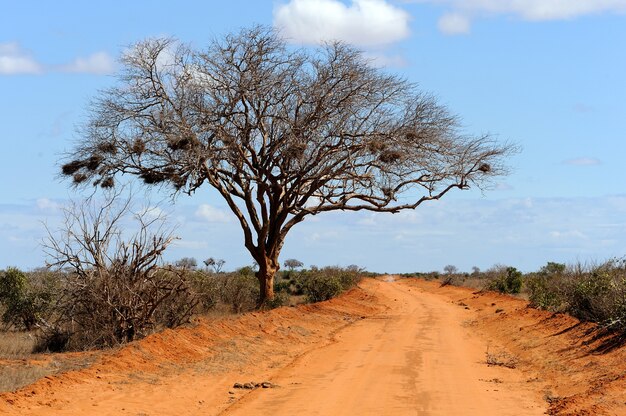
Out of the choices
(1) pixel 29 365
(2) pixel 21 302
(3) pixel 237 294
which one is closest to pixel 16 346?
(1) pixel 29 365

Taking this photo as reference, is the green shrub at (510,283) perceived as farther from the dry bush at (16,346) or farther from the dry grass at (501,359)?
the dry bush at (16,346)

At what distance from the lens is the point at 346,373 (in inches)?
599

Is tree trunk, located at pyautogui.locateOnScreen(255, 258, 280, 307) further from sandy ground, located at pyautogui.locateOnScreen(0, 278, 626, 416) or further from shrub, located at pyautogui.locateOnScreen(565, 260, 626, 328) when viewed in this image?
shrub, located at pyautogui.locateOnScreen(565, 260, 626, 328)

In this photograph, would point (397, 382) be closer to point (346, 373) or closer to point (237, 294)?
point (346, 373)

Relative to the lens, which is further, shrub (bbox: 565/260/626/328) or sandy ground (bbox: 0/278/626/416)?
shrub (bbox: 565/260/626/328)

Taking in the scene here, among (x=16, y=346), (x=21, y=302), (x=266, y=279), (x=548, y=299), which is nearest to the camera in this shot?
(x=16, y=346)

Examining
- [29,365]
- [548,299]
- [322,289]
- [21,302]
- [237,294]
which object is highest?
[322,289]

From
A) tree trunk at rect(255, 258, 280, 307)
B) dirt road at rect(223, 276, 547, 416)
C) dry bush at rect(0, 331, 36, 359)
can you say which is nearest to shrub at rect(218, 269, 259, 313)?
tree trunk at rect(255, 258, 280, 307)

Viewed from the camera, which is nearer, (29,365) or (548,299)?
(29,365)

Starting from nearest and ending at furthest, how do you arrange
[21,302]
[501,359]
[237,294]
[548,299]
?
[501,359] < [21,302] < [548,299] < [237,294]

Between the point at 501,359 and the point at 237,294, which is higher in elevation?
the point at 237,294

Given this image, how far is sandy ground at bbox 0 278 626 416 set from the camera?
38.4 ft

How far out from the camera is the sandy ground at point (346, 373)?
38.4ft

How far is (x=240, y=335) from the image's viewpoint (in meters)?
20.4
